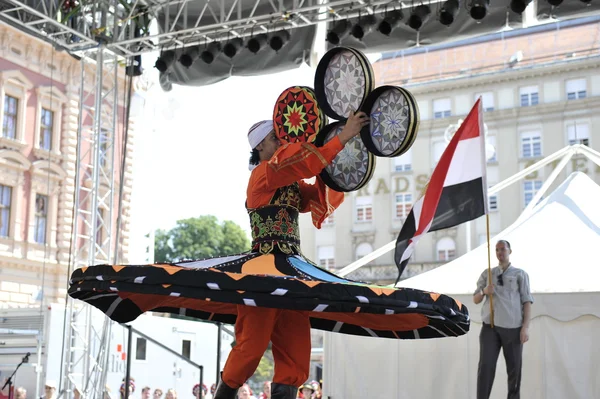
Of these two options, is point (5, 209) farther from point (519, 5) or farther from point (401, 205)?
point (401, 205)

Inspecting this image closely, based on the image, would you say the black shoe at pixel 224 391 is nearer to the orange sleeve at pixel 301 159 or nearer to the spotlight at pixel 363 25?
the orange sleeve at pixel 301 159

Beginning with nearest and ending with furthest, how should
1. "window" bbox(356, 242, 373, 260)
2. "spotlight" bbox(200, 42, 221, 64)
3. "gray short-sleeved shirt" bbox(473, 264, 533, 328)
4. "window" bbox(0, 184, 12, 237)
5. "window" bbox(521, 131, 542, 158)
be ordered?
"gray short-sleeved shirt" bbox(473, 264, 533, 328) → "spotlight" bbox(200, 42, 221, 64) → "window" bbox(0, 184, 12, 237) → "window" bbox(521, 131, 542, 158) → "window" bbox(356, 242, 373, 260)

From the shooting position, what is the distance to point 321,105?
4.14 metres

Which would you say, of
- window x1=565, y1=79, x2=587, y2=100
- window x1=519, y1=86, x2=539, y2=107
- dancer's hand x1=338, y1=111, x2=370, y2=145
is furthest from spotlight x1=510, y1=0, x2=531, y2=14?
window x1=519, y1=86, x2=539, y2=107

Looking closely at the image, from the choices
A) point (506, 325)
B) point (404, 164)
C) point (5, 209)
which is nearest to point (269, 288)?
point (506, 325)

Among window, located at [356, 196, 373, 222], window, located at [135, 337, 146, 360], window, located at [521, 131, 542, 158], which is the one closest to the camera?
window, located at [135, 337, 146, 360]

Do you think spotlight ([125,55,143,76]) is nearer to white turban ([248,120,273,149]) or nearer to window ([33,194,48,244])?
white turban ([248,120,273,149])

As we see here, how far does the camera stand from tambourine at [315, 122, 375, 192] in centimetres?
408

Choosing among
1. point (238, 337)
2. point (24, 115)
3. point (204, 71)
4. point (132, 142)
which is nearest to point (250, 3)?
point (204, 71)

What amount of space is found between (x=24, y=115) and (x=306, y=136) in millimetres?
21557

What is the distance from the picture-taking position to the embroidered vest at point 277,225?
400 centimetres

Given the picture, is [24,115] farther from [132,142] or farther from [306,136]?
[306,136]

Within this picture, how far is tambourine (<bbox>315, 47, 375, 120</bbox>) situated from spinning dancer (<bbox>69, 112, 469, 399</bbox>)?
0.65 feet

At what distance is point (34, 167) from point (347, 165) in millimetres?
21719
